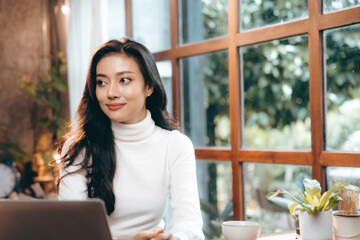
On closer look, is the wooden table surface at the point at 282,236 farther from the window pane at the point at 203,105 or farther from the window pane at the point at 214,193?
the window pane at the point at 203,105

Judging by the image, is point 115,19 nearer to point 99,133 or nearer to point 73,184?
point 99,133

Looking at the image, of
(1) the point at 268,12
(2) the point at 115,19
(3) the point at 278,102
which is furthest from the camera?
(3) the point at 278,102

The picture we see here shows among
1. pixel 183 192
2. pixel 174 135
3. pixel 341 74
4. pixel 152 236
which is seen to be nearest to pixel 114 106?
pixel 174 135

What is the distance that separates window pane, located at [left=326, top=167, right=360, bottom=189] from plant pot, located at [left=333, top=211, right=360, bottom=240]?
0.33 m

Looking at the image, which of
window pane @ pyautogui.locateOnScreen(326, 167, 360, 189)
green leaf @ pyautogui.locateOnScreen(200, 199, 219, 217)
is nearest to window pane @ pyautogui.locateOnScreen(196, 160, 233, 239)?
green leaf @ pyautogui.locateOnScreen(200, 199, 219, 217)

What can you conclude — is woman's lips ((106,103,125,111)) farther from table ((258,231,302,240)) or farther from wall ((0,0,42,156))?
wall ((0,0,42,156))

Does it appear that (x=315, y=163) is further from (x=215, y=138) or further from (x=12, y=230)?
(x=12, y=230)

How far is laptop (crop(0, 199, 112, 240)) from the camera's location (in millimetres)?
1016

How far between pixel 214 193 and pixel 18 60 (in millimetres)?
2043

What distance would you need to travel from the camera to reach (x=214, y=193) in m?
2.74

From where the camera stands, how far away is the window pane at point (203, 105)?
8.78 ft

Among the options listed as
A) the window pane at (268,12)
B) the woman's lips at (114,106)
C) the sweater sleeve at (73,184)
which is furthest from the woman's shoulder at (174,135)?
the window pane at (268,12)

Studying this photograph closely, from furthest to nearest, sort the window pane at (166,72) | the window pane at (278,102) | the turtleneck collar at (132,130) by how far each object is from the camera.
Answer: the window pane at (278,102)
the window pane at (166,72)
the turtleneck collar at (132,130)

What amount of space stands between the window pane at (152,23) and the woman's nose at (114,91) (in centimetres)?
123
